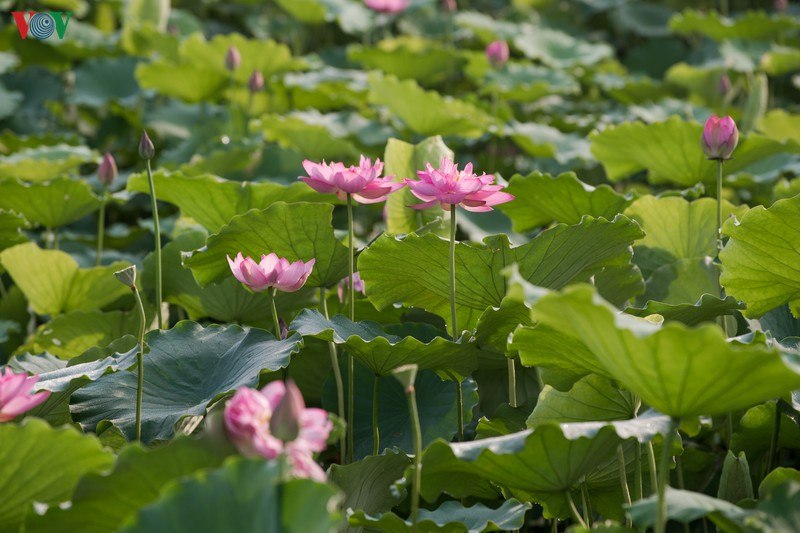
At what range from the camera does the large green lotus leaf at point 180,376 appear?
1151 mm

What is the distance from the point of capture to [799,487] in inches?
33.8

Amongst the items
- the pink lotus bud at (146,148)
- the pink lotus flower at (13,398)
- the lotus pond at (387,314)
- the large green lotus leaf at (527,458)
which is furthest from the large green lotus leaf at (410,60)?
the pink lotus flower at (13,398)

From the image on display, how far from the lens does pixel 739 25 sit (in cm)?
337

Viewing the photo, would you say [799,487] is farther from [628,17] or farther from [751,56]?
[628,17]

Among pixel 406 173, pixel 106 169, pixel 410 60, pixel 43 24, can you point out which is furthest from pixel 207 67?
pixel 406 173

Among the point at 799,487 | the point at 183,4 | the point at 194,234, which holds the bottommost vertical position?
the point at 183,4

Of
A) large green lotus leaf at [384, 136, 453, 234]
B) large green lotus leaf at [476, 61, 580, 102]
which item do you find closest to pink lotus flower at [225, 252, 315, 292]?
large green lotus leaf at [384, 136, 453, 234]

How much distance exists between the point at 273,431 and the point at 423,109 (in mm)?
1674

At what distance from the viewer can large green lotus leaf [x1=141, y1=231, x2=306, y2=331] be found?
1.54 meters

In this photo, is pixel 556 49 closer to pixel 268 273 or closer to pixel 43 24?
pixel 43 24

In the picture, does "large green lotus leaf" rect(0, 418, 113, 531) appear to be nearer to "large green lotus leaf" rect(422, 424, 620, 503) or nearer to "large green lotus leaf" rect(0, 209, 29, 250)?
"large green lotus leaf" rect(422, 424, 620, 503)

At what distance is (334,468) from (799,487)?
19.7 inches

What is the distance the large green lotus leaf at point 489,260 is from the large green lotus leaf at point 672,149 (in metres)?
0.52

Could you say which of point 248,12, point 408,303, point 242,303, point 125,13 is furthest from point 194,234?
point 248,12
